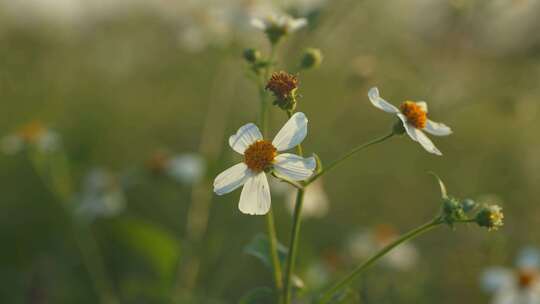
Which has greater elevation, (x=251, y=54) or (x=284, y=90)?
(x=251, y=54)

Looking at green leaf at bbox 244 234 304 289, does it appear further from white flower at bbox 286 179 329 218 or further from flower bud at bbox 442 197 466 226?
white flower at bbox 286 179 329 218

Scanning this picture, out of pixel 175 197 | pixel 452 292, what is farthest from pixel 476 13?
pixel 175 197

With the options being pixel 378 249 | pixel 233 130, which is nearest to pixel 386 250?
pixel 378 249

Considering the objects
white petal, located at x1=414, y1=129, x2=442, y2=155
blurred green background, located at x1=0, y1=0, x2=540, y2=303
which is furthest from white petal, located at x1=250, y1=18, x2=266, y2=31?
white petal, located at x1=414, y1=129, x2=442, y2=155

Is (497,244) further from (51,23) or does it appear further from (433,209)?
(51,23)

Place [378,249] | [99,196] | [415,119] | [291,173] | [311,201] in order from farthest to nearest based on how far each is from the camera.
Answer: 1. [378,249]
2. [311,201]
3. [99,196]
4. [415,119]
5. [291,173]

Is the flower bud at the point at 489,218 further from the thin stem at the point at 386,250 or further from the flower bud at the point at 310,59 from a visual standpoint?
the flower bud at the point at 310,59

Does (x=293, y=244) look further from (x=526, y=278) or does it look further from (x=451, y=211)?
(x=526, y=278)
